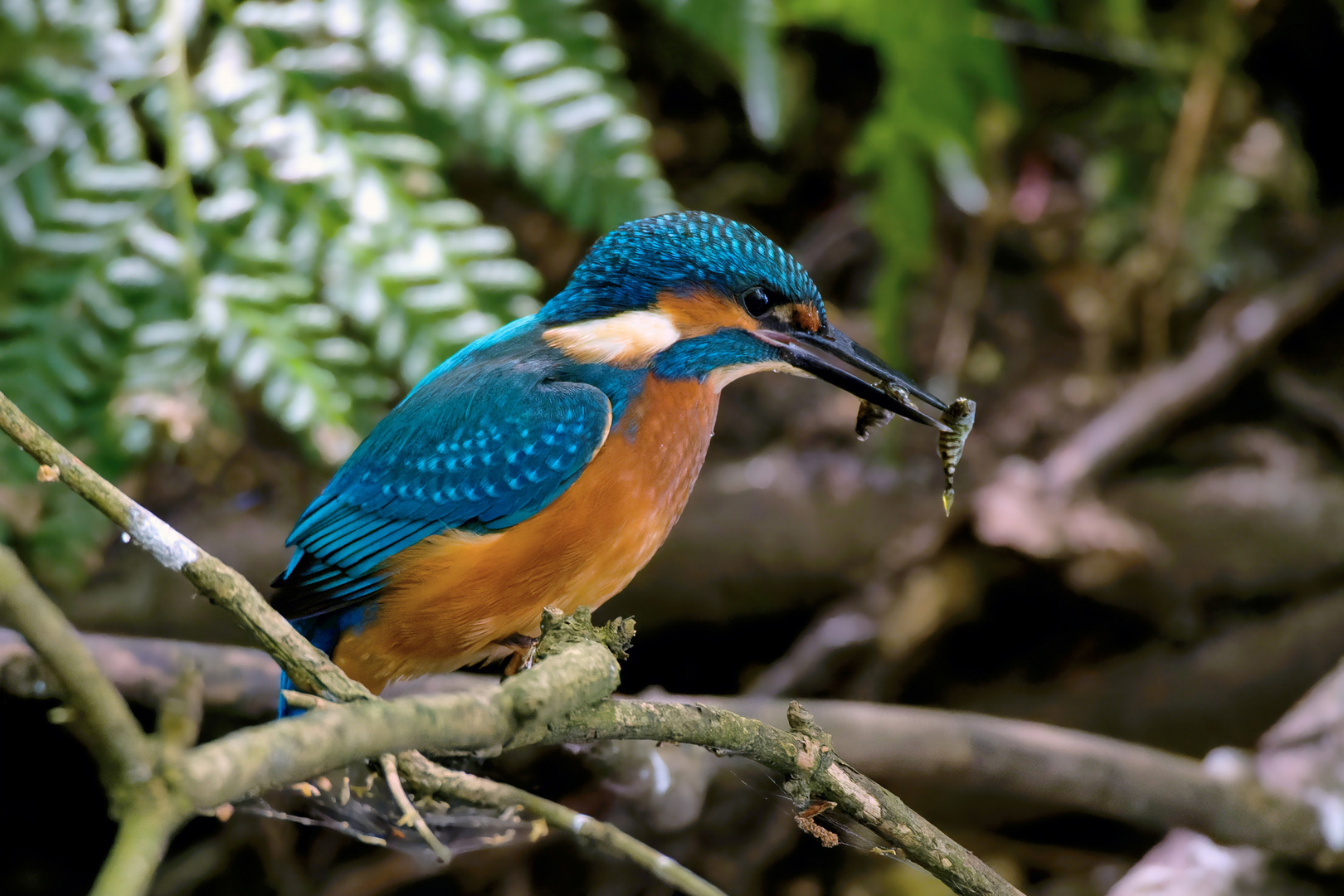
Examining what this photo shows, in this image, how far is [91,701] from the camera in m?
0.52

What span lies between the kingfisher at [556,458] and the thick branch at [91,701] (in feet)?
2.34

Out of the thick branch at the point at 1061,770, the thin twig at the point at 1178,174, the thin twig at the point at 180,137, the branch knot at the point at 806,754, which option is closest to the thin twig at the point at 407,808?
the branch knot at the point at 806,754

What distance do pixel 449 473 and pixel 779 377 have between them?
2.05m

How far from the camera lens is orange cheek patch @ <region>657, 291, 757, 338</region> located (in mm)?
1269

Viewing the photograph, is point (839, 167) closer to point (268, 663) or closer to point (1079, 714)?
point (1079, 714)

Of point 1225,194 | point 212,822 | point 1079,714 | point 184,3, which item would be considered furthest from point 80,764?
point 1225,194

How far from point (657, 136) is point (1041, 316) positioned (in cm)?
142

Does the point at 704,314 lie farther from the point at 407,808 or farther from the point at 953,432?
the point at 407,808

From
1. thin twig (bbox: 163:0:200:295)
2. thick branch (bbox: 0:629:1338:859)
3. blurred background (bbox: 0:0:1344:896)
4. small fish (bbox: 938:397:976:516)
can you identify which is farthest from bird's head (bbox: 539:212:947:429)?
thin twig (bbox: 163:0:200:295)

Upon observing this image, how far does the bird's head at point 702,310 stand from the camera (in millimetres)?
1246

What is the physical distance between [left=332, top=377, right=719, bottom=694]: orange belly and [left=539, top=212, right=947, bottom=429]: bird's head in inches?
2.1

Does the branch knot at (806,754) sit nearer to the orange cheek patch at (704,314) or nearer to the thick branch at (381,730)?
the thick branch at (381,730)

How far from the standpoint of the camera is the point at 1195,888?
2.09 m

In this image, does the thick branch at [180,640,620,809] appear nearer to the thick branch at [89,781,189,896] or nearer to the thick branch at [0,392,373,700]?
the thick branch at [89,781,189,896]
